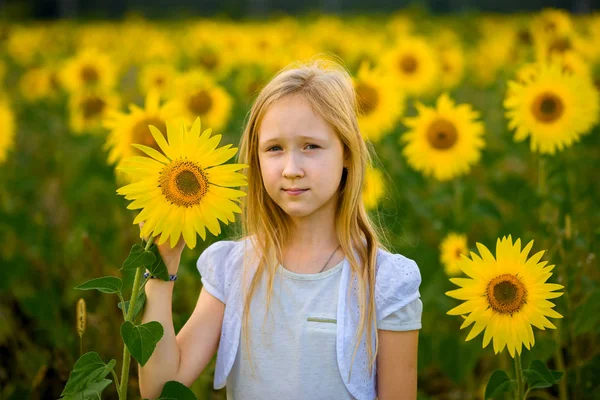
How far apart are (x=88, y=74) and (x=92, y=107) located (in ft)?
2.08

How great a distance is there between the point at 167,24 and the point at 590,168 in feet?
26.6

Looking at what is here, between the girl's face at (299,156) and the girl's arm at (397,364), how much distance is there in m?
0.30

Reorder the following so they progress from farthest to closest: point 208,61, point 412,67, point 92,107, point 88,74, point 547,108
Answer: point 208,61, point 412,67, point 88,74, point 92,107, point 547,108

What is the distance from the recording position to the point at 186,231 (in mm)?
1434

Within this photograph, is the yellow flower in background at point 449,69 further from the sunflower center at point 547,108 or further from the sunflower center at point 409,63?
the sunflower center at point 547,108

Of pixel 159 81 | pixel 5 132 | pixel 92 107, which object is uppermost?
pixel 159 81

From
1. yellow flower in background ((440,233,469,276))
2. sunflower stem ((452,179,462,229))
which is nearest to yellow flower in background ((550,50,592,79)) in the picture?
sunflower stem ((452,179,462,229))

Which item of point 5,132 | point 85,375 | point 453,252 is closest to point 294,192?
point 85,375

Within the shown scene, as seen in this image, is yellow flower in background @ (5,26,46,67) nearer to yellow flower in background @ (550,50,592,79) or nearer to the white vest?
yellow flower in background @ (550,50,592,79)

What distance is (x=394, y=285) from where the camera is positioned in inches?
63.4

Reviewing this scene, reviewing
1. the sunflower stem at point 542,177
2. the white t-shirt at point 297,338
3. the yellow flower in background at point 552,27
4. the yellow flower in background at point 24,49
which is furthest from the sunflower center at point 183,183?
the yellow flower in background at point 24,49

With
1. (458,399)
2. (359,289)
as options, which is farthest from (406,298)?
(458,399)

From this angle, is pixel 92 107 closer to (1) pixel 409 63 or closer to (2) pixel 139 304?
(1) pixel 409 63

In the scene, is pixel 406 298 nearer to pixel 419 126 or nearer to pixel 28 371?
pixel 28 371
